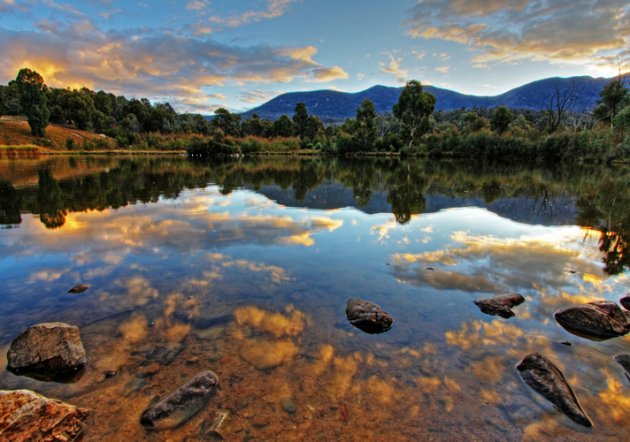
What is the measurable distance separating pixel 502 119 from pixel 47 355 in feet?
284

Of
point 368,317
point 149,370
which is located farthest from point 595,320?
point 149,370

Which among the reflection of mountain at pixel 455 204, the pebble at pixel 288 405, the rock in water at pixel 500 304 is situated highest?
the reflection of mountain at pixel 455 204

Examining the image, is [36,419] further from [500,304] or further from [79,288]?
[500,304]

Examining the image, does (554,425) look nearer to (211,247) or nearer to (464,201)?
(211,247)

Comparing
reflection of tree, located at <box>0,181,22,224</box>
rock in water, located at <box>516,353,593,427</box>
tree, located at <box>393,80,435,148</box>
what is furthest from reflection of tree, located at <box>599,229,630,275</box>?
tree, located at <box>393,80,435,148</box>

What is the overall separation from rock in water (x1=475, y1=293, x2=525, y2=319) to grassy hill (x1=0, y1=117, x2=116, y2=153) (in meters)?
85.4

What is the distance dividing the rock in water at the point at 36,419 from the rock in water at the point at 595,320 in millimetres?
7375

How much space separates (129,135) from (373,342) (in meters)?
103

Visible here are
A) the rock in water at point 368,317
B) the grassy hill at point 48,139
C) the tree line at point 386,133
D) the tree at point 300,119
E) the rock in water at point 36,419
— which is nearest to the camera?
Result: the rock in water at point 36,419

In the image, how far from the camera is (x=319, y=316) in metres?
5.89

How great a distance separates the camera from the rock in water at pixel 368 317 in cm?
552

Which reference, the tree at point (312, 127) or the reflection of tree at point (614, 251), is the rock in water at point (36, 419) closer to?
the reflection of tree at point (614, 251)

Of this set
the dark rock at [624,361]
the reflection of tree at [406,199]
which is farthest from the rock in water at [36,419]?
the reflection of tree at [406,199]

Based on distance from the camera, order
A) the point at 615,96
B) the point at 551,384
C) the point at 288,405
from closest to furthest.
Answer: the point at 288,405, the point at 551,384, the point at 615,96
